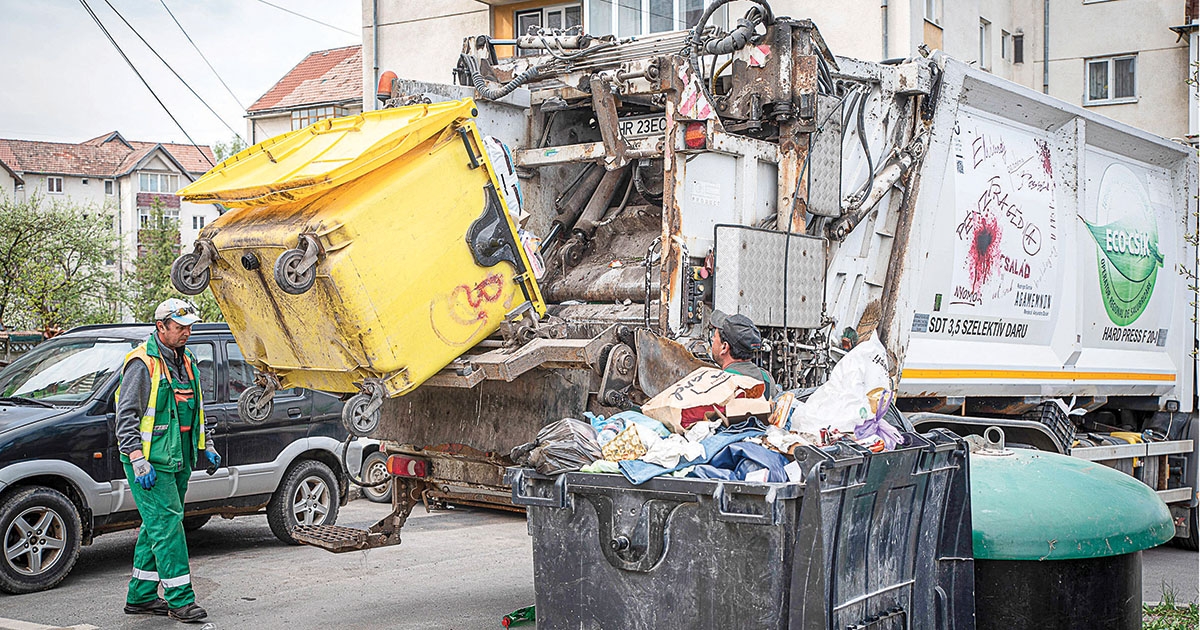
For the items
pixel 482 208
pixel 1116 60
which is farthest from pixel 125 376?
→ pixel 1116 60

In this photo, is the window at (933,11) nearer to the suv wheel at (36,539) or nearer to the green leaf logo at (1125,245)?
the green leaf logo at (1125,245)

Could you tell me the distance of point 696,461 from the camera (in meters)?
3.68

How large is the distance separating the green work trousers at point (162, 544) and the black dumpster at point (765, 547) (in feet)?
9.36

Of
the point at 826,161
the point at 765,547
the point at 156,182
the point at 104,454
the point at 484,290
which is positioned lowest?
the point at 104,454

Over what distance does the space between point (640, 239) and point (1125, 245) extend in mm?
4117

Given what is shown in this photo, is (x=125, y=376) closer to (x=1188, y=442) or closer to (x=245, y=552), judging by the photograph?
(x=245, y=552)

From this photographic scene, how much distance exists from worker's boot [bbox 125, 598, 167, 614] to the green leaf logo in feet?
20.1

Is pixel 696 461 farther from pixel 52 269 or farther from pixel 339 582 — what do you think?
pixel 52 269

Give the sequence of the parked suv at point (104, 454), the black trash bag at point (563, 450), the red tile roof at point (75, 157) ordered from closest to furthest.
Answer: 1. the black trash bag at point (563, 450)
2. the parked suv at point (104, 454)
3. the red tile roof at point (75, 157)

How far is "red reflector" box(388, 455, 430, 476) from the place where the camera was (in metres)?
5.87

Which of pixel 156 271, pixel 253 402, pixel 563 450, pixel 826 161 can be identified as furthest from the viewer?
pixel 156 271

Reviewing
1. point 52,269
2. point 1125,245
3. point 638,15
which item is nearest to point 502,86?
point 1125,245

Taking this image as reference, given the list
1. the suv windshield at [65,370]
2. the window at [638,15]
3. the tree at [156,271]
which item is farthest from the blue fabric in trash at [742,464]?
the tree at [156,271]

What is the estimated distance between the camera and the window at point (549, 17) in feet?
63.7
